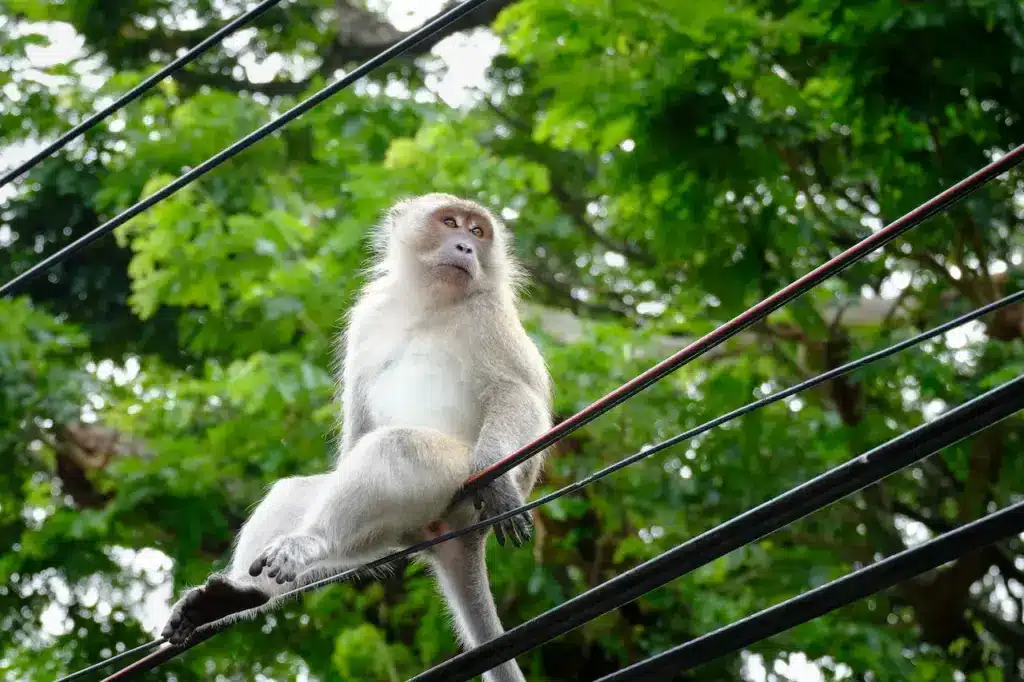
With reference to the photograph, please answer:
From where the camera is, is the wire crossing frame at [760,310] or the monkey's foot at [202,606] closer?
the wire crossing frame at [760,310]

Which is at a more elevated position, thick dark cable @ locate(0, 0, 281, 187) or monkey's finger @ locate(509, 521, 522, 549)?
thick dark cable @ locate(0, 0, 281, 187)

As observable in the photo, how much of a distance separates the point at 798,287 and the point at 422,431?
2.06m

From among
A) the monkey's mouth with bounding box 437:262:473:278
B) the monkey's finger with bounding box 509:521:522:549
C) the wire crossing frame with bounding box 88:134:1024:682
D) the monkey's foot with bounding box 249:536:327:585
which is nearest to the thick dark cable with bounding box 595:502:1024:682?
the wire crossing frame with bounding box 88:134:1024:682

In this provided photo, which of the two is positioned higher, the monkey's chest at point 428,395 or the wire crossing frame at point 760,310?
the monkey's chest at point 428,395

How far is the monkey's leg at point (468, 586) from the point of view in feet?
16.2

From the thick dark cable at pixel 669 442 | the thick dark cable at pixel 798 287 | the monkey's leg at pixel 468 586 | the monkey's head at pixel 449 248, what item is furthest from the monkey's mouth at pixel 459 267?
the thick dark cable at pixel 798 287

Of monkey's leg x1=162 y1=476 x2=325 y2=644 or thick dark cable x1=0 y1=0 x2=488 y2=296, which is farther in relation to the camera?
monkey's leg x1=162 y1=476 x2=325 y2=644

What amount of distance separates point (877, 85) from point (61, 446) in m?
7.18

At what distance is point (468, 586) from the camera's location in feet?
16.2

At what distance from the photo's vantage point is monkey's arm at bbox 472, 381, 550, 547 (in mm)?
4336

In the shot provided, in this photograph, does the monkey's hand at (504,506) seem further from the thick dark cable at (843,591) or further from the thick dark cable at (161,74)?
the thick dark cable at (161,74)

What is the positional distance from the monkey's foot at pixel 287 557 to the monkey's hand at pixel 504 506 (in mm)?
589

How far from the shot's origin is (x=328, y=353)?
9055 millimetres

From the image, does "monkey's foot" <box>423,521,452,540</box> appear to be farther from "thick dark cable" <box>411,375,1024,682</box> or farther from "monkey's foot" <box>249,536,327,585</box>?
"thick dark cable" <box>411,375,1024,682</box>
